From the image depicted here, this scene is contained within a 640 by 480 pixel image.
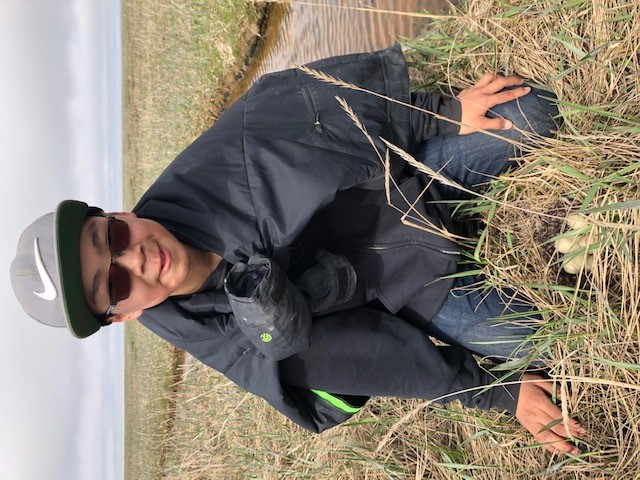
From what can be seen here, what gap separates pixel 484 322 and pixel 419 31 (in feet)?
5.37

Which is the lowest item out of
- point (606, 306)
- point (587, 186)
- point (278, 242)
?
point (606, 306)

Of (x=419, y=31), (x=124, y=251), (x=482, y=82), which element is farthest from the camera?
(x=419, y=31)

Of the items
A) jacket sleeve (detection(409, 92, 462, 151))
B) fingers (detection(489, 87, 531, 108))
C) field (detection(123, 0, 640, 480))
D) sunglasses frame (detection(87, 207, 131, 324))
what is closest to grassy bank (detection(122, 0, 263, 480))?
field (detection(123, 0, 640, 480))

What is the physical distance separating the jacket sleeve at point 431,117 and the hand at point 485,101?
0.11 feet

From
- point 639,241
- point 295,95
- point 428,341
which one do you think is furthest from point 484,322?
point 295,95

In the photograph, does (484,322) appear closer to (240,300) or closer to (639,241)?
(639,241)

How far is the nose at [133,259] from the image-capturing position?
5.04ft

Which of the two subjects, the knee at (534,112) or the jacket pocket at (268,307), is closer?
the jacket pocket at (268,307)

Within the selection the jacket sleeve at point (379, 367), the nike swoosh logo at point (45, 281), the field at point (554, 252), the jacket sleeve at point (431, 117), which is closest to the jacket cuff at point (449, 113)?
the jacket sleeve at point (431, 117)

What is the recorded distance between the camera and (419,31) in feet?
9.04

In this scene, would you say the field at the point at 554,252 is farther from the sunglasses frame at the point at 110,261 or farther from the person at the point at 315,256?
the sunglasses frame at the point at 110,261

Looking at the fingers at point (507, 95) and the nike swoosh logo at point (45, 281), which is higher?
the fingers at point (507, 95)

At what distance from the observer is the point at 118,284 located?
62.0 inches

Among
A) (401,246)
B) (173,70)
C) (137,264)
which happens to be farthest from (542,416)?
(173,70)
